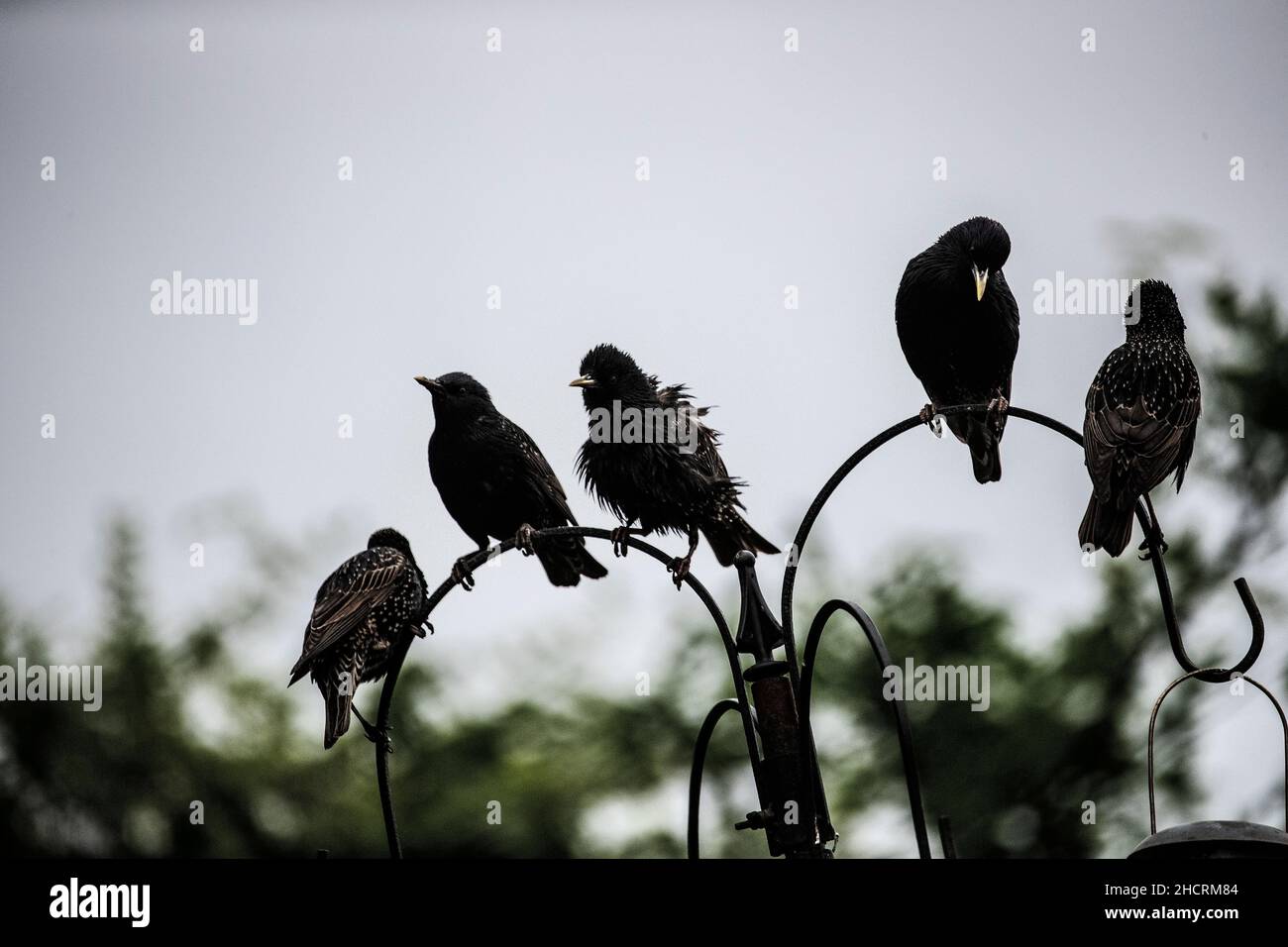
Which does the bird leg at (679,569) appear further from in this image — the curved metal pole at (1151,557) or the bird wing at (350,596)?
the bird wing at (350,596)

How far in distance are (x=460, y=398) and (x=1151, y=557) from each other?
9.02 ft

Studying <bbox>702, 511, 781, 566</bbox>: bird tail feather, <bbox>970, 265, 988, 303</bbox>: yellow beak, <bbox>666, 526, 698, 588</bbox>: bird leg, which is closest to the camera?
<bbox>666, 526, 698, 588</bbox>: bird leg

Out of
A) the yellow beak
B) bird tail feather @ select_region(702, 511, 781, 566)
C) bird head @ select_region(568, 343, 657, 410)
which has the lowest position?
bird tail feather @ select_region(702, 511, 781, 566)

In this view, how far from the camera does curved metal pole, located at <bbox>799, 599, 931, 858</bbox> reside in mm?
2992

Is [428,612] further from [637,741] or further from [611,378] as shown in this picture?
[637,741]

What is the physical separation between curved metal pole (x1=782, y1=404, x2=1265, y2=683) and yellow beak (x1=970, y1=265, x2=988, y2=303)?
5.26 feet

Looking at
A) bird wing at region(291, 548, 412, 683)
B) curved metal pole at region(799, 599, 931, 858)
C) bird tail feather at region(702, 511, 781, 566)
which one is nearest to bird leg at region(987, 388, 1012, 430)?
curved metal pole at region(799, 599, 931, 858)

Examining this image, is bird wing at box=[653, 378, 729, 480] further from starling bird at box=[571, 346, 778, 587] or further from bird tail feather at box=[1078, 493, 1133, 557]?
bird tail feather at box=[1078, 493, 1133, 557]

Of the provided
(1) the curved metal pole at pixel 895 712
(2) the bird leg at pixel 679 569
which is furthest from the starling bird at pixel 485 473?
(1) the curved metal pole at pixel 895 712

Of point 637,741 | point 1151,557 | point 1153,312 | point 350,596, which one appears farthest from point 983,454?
point 637,741

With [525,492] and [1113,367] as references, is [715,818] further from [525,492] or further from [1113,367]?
[1113,367]

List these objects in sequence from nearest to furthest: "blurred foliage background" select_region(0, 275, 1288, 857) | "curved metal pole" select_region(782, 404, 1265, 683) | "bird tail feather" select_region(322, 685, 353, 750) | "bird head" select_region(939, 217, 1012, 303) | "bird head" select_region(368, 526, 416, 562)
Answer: "curved metal pole" select_region(782, 404, 1265, 683)
"bird tail feather" select_region(322, 685, 353, 750)
"bird head" select_region(368, 526, 416, 562)
"bird head" select_region(939, 217, 1012, 303)
"blurred foliage background" select_region(0, 275, 1288, 857)

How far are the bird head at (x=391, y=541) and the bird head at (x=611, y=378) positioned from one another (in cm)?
82
